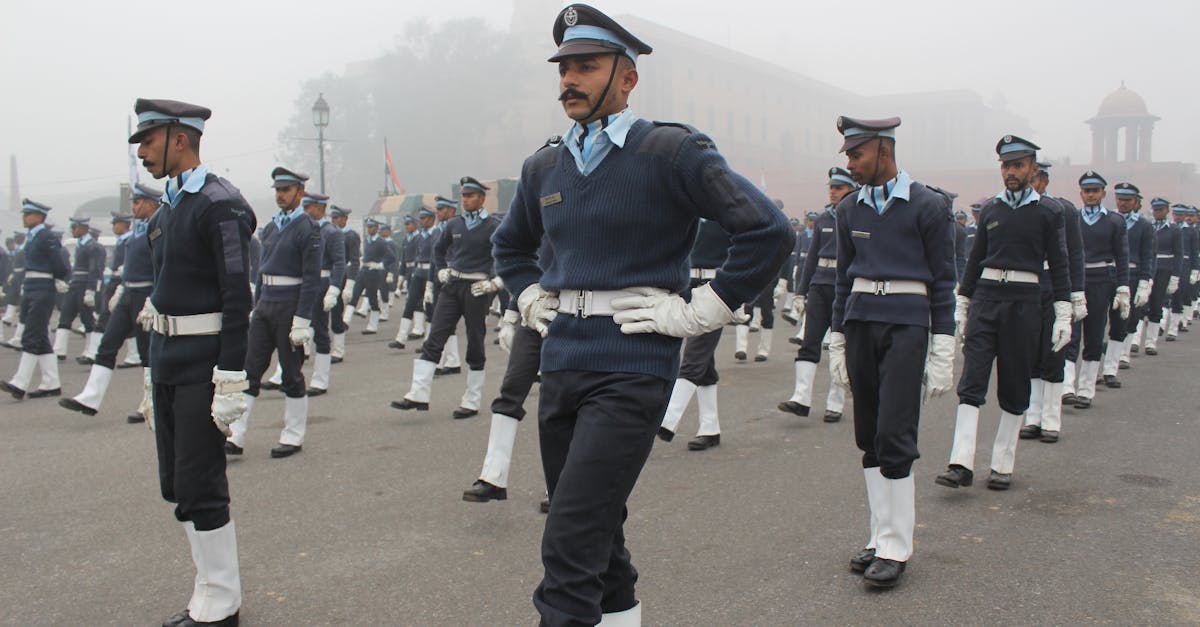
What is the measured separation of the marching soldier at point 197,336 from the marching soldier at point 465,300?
437 centimetres

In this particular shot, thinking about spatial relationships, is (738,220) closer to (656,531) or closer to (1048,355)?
(656,531)

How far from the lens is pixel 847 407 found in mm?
9156

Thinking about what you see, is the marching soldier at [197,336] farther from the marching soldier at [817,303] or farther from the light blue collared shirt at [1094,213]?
the light blue collared shirt at [1094,213]

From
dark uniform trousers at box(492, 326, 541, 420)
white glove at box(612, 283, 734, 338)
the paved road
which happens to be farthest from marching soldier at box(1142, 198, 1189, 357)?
white glove at box(612, 283, 734, 338)

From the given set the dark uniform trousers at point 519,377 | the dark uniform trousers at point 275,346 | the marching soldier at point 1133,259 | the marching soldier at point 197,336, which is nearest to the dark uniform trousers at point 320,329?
the dark uniform trousers at point 275,346

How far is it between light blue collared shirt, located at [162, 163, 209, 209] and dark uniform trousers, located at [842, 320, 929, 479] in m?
3.23

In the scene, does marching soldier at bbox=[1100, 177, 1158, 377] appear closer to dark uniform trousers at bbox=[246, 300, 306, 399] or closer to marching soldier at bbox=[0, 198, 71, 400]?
dark uniform trousers at bbox=[246, 300, 306, 399]

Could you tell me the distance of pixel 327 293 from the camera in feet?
33.4

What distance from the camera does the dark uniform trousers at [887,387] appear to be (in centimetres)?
448

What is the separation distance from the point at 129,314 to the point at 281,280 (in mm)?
2683

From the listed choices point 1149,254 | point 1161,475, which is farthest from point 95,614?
point 1149,254

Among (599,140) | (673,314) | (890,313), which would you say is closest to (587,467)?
(673,314)

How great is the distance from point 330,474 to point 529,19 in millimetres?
79007

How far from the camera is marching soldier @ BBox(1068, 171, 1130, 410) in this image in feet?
29.6
